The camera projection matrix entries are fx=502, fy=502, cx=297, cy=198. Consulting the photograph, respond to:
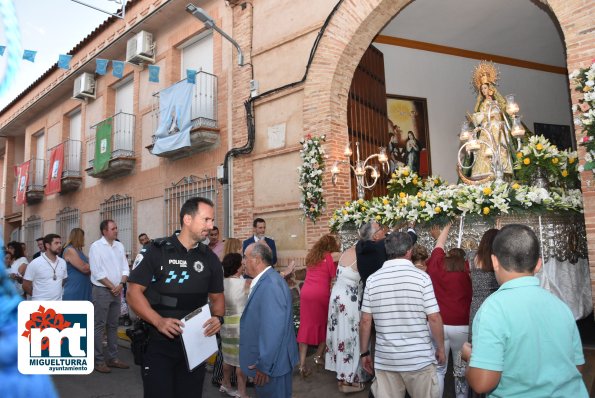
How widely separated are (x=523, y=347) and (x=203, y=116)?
9908mm

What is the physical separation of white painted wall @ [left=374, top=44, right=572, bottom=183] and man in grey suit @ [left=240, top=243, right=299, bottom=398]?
957 centimetres

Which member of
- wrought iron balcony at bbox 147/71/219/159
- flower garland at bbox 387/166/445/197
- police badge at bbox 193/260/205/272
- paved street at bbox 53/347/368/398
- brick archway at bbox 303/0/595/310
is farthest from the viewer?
wrought iron balcony at bbox 147/71/219/159

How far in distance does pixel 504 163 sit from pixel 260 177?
4415mm

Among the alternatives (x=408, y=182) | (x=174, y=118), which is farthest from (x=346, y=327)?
(x=174, y=118)

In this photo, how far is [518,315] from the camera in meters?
2.06

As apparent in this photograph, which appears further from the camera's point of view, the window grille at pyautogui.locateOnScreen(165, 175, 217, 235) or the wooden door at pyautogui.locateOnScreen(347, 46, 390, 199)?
the window grille at pyautogui.locateOnScreen(165, 175, 217, 235)

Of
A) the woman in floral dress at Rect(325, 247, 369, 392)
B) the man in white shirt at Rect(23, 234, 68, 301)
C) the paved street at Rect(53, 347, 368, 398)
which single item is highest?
the man in white shirt at Rect(23, 234, 68, 301)


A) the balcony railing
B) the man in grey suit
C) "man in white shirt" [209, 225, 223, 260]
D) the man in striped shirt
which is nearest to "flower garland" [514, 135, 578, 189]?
the man in striped shirt

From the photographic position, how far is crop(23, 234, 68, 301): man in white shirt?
6.70 meters

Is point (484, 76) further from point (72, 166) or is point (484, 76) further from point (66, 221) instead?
point (66, 221)

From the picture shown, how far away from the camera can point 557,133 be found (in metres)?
14.6

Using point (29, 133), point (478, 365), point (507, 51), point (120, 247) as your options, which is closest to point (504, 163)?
point (120, 247)

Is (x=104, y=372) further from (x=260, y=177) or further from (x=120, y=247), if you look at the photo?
(x=260, y=177)

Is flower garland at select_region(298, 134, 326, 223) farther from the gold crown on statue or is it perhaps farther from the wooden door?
the gold crown on statue
